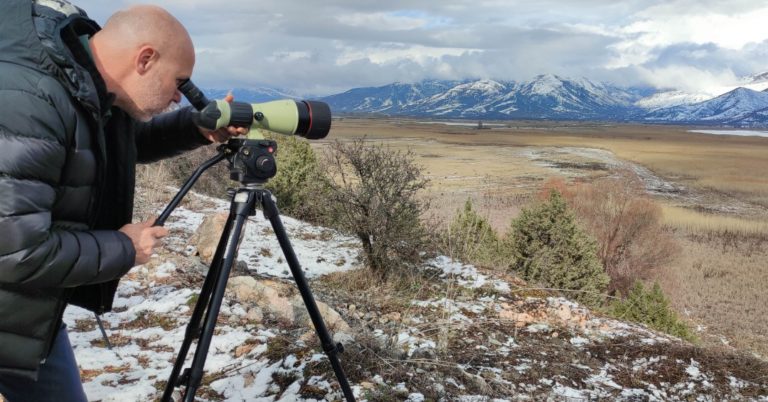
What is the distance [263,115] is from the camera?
2.41 m

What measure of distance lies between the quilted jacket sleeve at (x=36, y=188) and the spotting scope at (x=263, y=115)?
0.60 m

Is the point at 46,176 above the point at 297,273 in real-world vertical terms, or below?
above

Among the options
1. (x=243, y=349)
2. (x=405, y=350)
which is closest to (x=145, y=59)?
(x=243, y=349)

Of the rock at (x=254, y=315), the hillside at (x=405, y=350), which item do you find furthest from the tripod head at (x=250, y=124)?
the rock at (x=254, y=315)

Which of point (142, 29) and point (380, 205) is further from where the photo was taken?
point (380, 205)

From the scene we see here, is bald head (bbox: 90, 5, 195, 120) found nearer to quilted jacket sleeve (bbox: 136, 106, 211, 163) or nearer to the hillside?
quilted jacket sleeve (bbox: 136, 106, 211, 163)

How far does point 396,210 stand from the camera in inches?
312

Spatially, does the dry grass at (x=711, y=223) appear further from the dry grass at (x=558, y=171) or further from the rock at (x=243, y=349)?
the rock at (x=243, y=349)

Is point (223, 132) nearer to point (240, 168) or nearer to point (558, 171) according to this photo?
point (240, 168)

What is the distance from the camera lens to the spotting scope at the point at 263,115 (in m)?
2.29

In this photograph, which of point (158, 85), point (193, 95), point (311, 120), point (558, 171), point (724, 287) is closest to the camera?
point (158, 85)

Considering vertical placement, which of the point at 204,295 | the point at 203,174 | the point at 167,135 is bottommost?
the point at 203,174

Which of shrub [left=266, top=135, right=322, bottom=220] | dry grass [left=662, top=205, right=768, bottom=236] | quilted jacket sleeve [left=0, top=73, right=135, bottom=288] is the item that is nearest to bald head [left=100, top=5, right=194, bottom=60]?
quilted jacket sleeve [left=0, top=73, right=135, bottom=288]

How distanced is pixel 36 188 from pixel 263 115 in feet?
3.58
